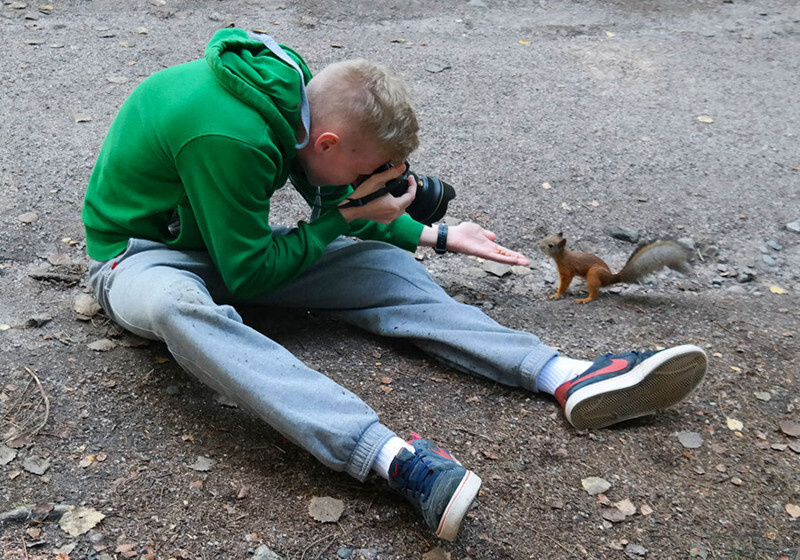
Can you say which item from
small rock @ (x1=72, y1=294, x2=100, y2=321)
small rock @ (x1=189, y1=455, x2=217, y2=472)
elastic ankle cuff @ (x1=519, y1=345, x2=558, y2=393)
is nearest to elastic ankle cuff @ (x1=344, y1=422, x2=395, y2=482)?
small rock @ (x1=189, y1=455, x2=217, y2=472)

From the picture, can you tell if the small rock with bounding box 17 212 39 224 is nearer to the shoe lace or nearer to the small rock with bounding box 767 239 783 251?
the shoe lace

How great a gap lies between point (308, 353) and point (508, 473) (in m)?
0.79

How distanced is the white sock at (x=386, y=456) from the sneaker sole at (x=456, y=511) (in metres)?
0.19

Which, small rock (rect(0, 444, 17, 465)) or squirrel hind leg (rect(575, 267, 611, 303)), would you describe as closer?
small rock (rect(0, 444, 17, 465))

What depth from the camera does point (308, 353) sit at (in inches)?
106

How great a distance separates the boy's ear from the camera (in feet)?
7.61

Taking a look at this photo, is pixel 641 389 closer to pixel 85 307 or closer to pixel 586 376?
pixel 586 376

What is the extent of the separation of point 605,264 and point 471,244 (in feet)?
2.09

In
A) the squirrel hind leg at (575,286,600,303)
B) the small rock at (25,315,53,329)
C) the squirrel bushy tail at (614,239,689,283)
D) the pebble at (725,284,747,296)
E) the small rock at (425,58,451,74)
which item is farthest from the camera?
the small rock at (425,58,451,74)

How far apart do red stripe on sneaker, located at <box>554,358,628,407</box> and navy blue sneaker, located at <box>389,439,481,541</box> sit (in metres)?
0.51

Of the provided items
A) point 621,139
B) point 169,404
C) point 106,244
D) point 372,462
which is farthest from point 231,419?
point 621,139

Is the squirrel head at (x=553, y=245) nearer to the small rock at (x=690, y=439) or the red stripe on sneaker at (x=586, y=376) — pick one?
the red stripe on sneaker at (x=586, y=376)

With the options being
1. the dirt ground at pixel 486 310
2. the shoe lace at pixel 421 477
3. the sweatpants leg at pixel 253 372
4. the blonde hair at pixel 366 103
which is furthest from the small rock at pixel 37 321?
the shoe lace at pixel 421 477

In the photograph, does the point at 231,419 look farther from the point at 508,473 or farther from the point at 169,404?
the point at 508,473
